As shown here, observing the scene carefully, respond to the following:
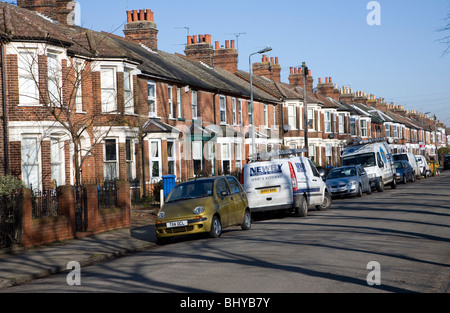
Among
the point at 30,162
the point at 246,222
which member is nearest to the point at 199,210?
the point at 246,222

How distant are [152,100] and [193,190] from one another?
1561cm

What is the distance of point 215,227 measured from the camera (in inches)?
661

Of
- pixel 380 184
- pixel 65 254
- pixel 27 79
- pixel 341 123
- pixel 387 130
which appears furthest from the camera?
pixel 387 130

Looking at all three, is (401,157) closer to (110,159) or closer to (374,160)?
(374,160)

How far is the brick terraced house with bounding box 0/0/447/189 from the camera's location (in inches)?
953

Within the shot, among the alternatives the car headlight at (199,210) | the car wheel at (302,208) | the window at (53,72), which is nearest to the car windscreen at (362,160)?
the car wheel at (302,208)

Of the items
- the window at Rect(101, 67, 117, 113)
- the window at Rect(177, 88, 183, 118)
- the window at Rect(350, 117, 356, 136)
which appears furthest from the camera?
the window at Rect(350, 117, 356, 136)

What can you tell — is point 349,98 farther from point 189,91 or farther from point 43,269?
point 43,269

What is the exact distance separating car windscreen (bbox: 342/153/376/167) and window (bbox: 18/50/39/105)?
1986 cm

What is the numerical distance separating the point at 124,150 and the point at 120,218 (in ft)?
27.2

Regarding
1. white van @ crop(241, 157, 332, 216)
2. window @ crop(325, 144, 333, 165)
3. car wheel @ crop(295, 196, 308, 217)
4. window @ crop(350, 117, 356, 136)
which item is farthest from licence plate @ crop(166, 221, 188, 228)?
window @ crop(350, 117, 356, 136)

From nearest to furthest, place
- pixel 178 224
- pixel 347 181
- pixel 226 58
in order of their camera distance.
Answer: pixel 178 224, pixel 347 181, pixel 226 58

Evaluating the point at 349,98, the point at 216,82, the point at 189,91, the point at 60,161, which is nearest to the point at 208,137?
the point at 189,91

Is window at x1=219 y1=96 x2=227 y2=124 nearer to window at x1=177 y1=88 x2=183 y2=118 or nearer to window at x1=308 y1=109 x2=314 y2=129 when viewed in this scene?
window at x1=177 y1=88 x2=183 y2=118
